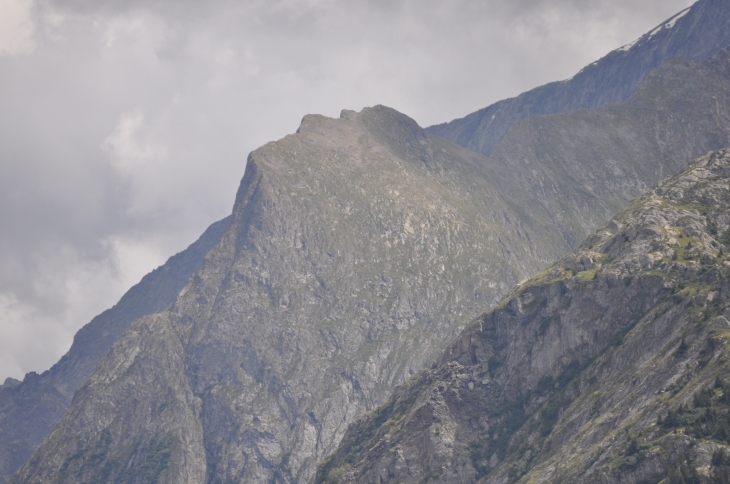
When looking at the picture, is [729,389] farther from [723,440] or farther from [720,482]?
[720,482]

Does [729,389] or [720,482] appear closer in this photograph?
[720,482]

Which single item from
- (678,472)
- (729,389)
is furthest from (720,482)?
(729,389)

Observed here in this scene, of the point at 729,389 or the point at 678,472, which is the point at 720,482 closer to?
the point at 678,472

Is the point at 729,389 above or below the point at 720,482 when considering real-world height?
above

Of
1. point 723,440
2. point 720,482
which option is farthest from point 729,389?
point 720,482
